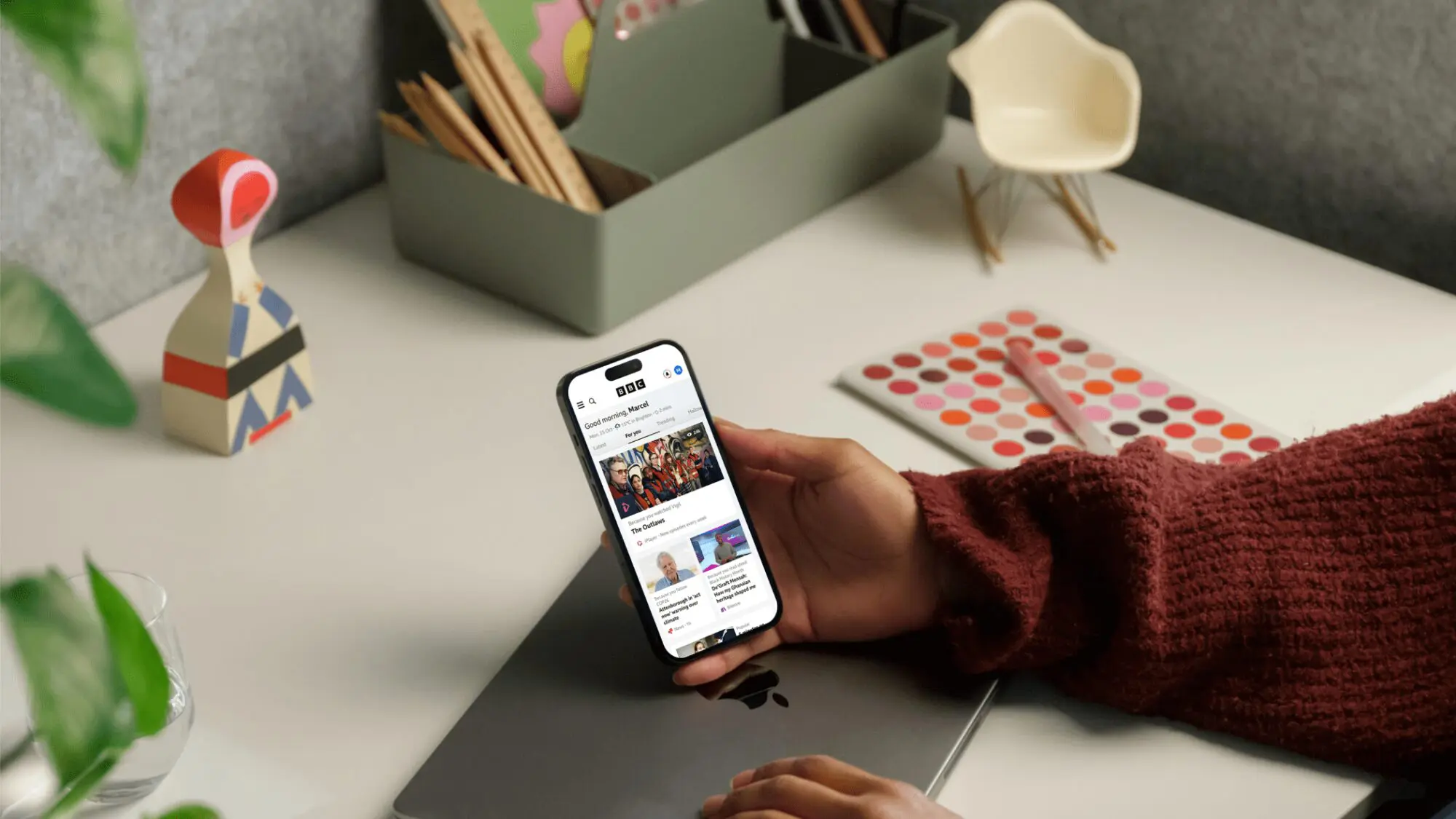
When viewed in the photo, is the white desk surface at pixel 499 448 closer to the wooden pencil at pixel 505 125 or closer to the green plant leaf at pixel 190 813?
the wooden pencil at pixel 505 125

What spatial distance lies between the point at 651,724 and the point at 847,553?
13cm

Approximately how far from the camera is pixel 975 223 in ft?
3.17

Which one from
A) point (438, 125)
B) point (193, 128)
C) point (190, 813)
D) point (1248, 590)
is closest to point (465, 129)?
point (438, 125)

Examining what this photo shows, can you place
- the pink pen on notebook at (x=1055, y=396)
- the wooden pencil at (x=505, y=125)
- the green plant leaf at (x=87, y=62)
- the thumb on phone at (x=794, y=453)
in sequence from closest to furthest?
the green plant leaf at (x=87, y=62), the thumb on phone at (x=794, y=453), the pink pen on notebook at (x=1055, y=396), the wooden pencil at (x=505, y=125)

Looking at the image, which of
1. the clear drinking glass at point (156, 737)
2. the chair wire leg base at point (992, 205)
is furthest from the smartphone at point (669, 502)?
the chair wire leg base at point (992, 205)

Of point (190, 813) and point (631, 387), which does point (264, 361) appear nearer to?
point (631, 387)

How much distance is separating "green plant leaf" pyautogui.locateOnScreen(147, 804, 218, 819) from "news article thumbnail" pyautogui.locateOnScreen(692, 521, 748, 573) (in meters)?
0.44

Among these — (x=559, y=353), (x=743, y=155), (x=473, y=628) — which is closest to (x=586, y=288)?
(x=559, y=353)

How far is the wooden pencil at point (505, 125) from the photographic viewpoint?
85cm

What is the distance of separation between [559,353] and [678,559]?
26 cm

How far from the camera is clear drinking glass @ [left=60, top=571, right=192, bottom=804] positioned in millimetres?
526

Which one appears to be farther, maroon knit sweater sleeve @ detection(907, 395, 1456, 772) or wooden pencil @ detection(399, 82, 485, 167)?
wooden pencil @ detection(399, 82, 485, 167)

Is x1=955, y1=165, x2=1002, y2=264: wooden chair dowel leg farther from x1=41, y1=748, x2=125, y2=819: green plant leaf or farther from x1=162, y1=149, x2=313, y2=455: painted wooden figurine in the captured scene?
x1=41, y1=748, x2=125, y2=819: green plant leaf

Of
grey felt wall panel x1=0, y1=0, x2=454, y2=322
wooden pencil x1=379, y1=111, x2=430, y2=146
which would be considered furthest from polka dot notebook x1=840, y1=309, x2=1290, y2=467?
grey felt wall panel x1=0, y1=0, x2=454, y2=322
